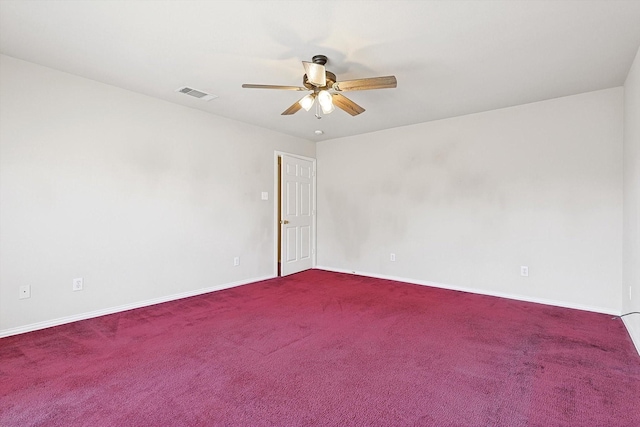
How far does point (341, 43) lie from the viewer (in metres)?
2.44

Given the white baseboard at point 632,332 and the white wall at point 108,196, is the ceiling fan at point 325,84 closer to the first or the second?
the white wall at point 108,196

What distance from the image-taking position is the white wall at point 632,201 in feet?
8.48

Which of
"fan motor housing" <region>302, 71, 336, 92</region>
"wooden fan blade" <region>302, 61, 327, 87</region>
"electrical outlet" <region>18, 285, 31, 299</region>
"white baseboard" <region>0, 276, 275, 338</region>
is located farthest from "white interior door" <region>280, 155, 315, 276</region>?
"electrical outlet" <region>18, 285, 31, 299</region>

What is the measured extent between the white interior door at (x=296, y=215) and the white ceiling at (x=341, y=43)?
6.41ft

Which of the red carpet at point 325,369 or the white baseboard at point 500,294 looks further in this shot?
the white baseboard at point 500,294

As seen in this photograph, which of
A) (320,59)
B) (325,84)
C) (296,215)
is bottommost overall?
(296,215)

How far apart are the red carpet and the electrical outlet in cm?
34

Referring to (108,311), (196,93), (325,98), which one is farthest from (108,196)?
(325,98)

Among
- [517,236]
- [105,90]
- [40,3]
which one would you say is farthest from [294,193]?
[40,3]

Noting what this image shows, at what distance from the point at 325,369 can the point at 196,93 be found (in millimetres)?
3114

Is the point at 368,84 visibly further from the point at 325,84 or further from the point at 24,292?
the point at 24,292

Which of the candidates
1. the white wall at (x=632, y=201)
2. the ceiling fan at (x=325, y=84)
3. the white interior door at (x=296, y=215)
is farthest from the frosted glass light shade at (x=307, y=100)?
the white wall at (x=632, y=201)

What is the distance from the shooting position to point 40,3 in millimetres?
2021

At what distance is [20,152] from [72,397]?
7.26 ft
